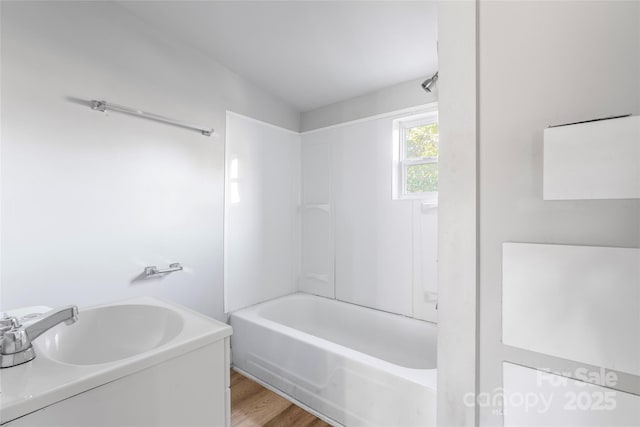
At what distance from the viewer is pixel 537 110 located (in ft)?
2.29

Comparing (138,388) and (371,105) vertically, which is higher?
(371,105)

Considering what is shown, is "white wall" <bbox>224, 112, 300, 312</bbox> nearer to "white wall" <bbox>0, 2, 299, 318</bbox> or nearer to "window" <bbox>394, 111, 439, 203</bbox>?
"white wall" <bbox>0, 2, 299, 318</bbox>

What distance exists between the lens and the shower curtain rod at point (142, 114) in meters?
1.67

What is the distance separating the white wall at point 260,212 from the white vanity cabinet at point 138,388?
4.88 feet

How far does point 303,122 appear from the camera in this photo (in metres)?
3.11

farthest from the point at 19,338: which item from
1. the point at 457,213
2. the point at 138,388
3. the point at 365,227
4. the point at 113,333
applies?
the point at 365,227

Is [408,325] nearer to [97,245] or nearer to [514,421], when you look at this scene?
[514,421]

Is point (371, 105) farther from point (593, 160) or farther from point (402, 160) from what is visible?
point (593, 160)

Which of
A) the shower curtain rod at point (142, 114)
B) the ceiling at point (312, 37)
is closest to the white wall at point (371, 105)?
the ceiling at point (312, 37)

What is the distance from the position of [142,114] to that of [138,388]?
1635 mm

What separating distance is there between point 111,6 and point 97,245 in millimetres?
1443

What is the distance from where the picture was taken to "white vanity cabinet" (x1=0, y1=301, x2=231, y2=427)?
2.16ft

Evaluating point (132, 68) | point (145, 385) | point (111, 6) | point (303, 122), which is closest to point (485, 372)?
point (145, 385)

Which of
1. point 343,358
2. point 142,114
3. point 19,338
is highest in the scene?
point 142,114
